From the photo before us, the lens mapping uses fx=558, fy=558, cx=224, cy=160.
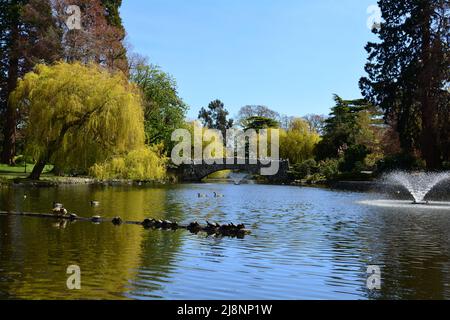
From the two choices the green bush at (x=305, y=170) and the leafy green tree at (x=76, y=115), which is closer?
the leafy green tree at (x=76, y=115)

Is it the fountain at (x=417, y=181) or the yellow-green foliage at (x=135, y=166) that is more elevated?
the yellow-green foliage at (x=135, y=166)

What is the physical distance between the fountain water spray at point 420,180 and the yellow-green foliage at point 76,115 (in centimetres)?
2076

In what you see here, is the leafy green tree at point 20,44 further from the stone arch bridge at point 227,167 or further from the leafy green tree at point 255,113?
the leafy green tree at point 255,113

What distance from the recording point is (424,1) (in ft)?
144

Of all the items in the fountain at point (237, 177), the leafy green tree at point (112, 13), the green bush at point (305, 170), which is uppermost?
the leafy green tree at point (112, 13)

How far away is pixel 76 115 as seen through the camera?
129 ft

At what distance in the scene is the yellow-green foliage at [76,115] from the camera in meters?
38.2

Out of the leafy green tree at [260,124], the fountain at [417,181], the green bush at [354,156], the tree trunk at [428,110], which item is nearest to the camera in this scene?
the fountain at [417,181]

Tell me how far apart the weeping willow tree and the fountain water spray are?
20716 millimetres

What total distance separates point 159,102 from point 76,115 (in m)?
29.2

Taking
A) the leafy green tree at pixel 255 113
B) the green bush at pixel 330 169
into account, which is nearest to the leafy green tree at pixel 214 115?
the leafy green tree at pixel 255 113

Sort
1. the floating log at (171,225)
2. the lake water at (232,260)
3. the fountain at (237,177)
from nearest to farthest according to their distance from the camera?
the lake water at (232,260) < the floating log at (171,225) < the fountain at (237,177)
